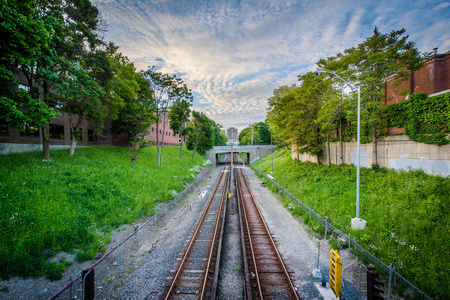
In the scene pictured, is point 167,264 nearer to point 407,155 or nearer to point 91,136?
point 407,155

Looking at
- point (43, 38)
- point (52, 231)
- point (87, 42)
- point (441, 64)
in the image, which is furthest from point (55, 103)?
point (441, 64)

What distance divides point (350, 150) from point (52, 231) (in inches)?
963

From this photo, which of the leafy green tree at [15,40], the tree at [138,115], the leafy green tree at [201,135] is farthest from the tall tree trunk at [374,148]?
the leafy green tree at [201,135]

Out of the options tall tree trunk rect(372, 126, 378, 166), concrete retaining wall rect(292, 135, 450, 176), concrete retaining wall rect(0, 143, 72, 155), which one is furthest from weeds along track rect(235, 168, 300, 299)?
concrete retaining wall rect(0, 143, 72, 155)

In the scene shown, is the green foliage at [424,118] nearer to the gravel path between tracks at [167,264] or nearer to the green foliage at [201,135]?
the gravel path between tracks at [167,264]

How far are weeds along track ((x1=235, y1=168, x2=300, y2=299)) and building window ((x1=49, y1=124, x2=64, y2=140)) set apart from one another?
24.3 meters

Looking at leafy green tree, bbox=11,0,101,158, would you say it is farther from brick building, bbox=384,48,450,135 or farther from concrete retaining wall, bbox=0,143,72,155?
brick building, bbox=384,48,450,135

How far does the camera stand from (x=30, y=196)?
9.84 meters

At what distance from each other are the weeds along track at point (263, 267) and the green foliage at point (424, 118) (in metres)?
12.7

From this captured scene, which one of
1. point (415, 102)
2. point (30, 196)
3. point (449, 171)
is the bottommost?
point (30, 196)

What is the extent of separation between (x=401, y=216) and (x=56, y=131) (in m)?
32.7

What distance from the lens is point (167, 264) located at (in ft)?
27.7

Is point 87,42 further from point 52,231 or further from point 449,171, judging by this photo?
point 449,171

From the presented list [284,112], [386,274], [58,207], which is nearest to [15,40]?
[58,207]
